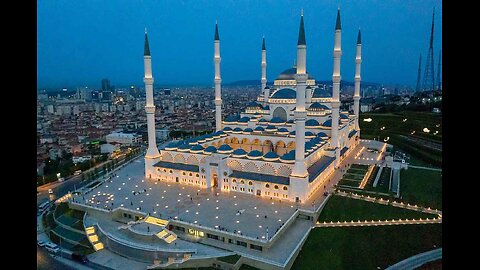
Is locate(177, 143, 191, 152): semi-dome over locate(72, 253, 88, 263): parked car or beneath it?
over

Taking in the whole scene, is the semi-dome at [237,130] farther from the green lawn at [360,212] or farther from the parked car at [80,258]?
the parked car at [80,258]

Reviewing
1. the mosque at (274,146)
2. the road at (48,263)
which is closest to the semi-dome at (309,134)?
the mosque at (274,146)

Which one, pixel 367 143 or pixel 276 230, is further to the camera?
pixel 367 143

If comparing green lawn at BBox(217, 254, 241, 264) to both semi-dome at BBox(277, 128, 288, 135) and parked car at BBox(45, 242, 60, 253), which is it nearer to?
parked car at BBox(45, 242, 60, 253)

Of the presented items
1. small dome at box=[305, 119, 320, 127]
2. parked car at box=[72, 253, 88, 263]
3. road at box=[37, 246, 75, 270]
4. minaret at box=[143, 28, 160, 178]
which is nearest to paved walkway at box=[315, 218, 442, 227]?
parked car at box=[72, 253, 88, 263]
